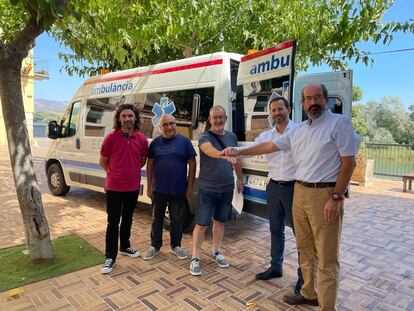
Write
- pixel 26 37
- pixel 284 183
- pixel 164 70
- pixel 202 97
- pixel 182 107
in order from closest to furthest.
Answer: pixel 284 183 → pixel 26 37 → pixel 202 97 → pixel 182 107 → pixel 164 70

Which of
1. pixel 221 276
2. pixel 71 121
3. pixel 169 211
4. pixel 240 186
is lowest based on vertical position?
pixel 221 276

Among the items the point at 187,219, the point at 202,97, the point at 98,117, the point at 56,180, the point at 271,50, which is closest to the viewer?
the point at 271,50

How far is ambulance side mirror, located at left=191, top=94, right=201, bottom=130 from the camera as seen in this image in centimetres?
464

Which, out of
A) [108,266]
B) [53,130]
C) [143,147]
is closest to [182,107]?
[143,147]

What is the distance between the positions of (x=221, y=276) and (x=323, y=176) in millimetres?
1784

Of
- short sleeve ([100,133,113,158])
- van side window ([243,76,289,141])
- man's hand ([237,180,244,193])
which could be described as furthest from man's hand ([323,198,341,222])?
short sleeve ([100,133,113,158])

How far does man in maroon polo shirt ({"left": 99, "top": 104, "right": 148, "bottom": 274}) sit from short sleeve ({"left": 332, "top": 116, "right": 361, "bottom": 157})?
2185 mm

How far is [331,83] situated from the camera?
479 cm

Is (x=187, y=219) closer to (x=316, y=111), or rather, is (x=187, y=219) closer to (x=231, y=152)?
(x=231, y=152)

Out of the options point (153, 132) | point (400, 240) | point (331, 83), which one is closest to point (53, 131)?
point (153, 132)

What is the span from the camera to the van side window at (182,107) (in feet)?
15.0

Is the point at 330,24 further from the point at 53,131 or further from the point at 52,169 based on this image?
the point at 52,169

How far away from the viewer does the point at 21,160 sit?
12.5 ft

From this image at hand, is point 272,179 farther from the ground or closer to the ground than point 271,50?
closer to the ground
